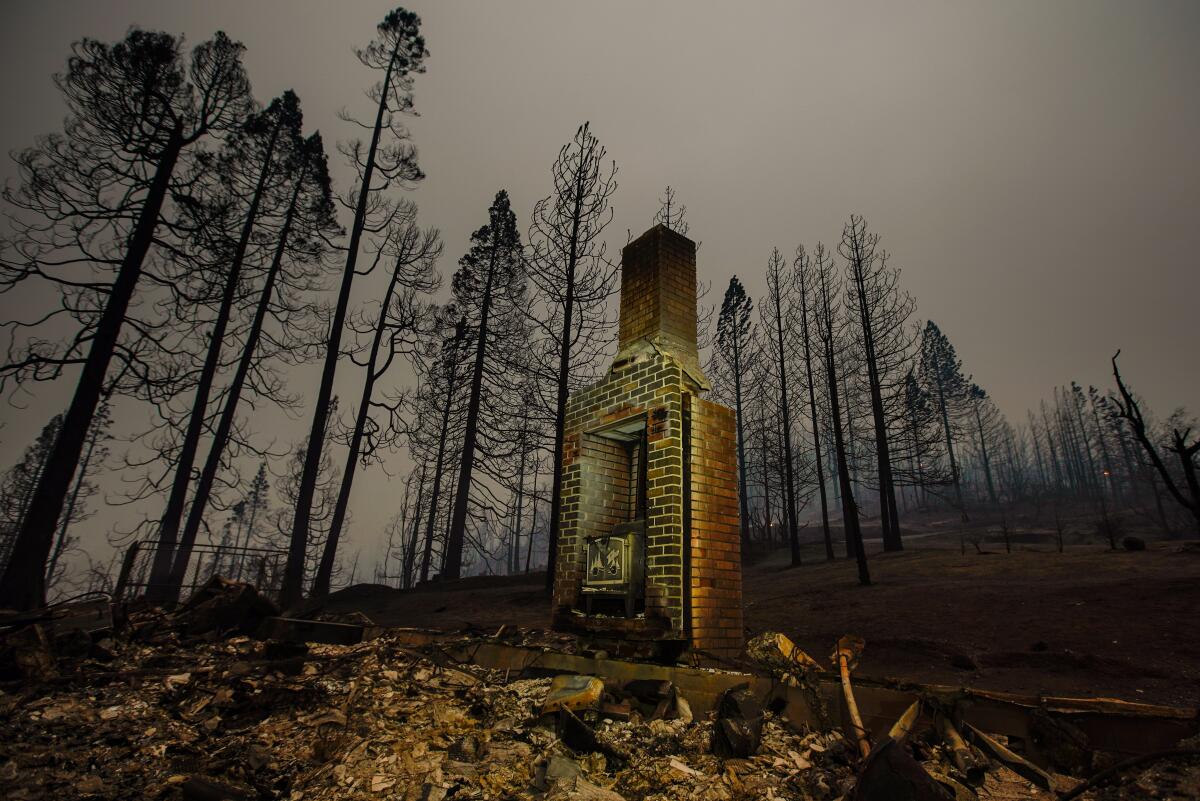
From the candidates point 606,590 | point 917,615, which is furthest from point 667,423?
point 917,615

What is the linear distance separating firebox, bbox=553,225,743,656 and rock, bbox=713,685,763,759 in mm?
888

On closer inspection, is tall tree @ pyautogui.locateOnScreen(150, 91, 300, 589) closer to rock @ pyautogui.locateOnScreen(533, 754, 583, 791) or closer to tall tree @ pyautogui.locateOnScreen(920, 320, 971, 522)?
rock @ pyautogui.locateOnScreen(533, 754, 583, 791)

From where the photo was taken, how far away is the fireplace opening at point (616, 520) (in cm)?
470

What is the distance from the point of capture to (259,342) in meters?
14.0

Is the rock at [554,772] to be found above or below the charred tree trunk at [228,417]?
below

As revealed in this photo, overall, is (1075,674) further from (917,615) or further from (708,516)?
(708,516)

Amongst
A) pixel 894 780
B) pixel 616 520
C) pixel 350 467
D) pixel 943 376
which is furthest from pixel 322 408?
pixel 943 376

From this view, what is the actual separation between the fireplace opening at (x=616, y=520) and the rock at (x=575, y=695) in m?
1.08

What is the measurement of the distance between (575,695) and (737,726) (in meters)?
1.08

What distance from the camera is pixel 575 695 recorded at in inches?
131

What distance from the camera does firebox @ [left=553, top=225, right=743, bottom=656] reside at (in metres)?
4.33

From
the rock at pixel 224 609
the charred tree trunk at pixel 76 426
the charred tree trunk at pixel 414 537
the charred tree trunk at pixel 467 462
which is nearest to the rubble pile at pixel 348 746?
the rock at pixel 224 609

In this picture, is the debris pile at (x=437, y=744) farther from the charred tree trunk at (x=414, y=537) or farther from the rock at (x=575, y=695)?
the charred tree trunk at (x=414, y=537)

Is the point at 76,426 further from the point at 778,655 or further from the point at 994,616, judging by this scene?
the point at 994,616
